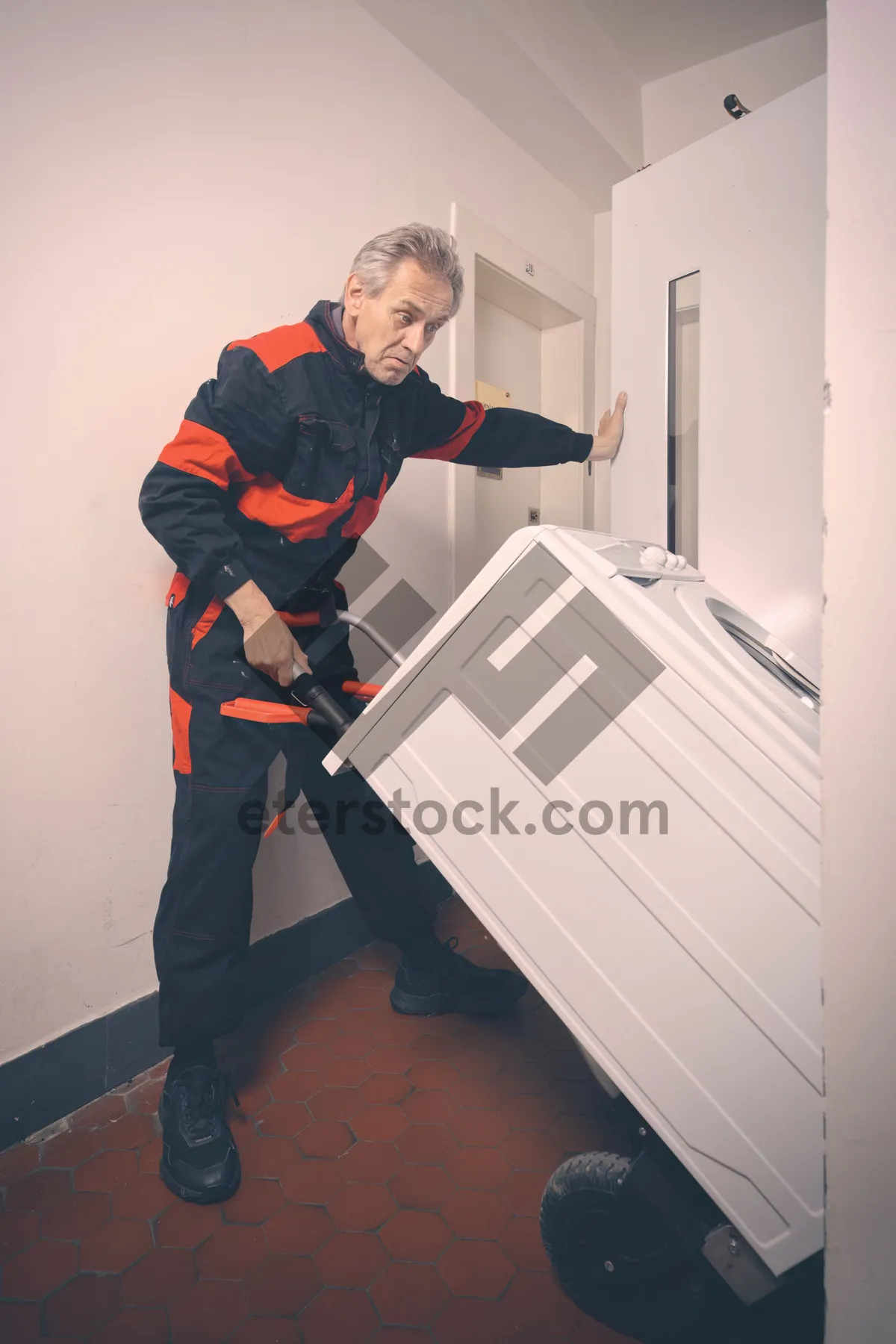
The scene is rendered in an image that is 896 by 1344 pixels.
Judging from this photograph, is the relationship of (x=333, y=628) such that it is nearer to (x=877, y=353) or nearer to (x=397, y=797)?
(x=397, y=797)

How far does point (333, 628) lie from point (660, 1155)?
1141 millimetres

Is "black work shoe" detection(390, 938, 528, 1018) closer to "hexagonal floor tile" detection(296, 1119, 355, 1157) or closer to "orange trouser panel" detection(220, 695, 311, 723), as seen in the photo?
"hexagonal floor tile" detection(296, 1119, 355, 1157)

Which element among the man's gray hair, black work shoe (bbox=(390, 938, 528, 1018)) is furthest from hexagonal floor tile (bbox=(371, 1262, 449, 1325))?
the man's gray hair

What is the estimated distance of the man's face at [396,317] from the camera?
1.41 meters

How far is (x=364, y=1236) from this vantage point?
1.25 m

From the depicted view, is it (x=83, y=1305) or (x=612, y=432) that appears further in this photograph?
(x=612, y=432)

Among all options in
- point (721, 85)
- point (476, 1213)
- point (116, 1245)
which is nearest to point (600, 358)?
point (721, 85)

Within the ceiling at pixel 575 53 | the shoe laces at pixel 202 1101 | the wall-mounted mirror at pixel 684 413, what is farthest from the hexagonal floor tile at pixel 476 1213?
the ceiling at pixel 575 53

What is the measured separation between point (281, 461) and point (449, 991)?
1.36 m

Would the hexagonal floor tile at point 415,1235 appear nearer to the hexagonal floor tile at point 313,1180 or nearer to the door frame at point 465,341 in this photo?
the hexagonal floor tile at point 313,1180

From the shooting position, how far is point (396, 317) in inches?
55.9

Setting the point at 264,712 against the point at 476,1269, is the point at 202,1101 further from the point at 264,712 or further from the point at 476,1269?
the point at 264,712

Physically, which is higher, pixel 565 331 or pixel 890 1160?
pixel 565 331

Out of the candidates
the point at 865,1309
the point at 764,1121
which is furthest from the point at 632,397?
the point at 865,1309
